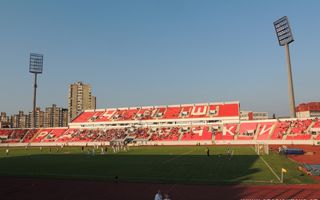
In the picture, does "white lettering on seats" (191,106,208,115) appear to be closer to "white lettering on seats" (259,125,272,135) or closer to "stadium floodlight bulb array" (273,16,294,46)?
"white lettering on seats" (259,125,272,135)

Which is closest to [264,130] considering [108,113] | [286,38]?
[286,38]

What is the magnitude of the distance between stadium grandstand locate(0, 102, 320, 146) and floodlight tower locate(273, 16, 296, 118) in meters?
6.37

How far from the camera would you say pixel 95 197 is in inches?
816

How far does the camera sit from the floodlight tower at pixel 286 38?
83062 millimetres

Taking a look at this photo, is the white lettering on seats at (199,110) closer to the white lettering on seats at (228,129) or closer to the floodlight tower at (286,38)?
the white lettering on seats at (228,129)

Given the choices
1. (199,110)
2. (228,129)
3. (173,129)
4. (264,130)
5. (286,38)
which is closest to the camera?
(264,130)

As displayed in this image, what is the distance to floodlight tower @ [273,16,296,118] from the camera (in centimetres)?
8306

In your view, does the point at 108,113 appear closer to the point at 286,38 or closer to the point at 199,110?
the point at 199,110

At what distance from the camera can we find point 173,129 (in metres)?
90.8

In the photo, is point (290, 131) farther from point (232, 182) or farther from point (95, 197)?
point (95, 197)

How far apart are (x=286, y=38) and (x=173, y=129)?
140ft

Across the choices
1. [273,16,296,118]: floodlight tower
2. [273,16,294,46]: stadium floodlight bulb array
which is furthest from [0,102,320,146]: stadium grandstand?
[273,16,294,46]: stadium floodlight bulb array

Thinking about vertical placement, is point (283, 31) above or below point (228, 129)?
above

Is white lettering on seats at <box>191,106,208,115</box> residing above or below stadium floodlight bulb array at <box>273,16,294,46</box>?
below
